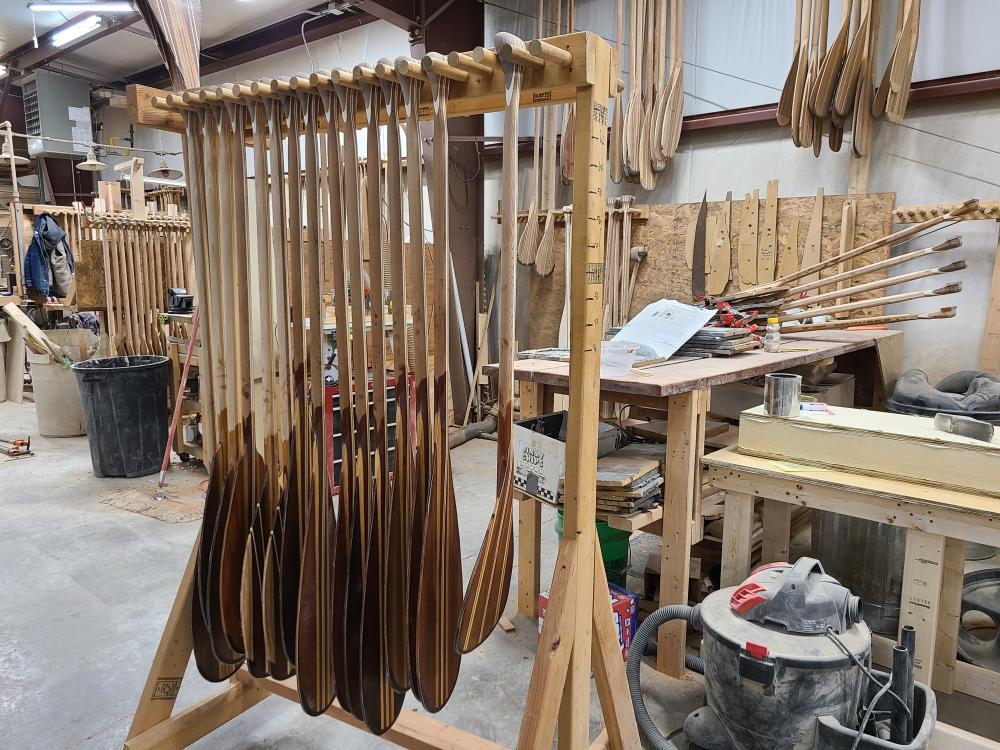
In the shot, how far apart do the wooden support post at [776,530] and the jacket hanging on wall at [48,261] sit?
734 centimetres

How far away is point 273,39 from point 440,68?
23.0 feet

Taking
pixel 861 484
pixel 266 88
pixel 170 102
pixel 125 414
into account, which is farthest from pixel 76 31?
pixel 861 484

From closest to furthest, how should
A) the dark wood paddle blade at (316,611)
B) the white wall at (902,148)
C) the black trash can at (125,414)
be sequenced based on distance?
the dark wood paddle blade at (316,611), the white wall at (902,148), the black trash can at (125,414)

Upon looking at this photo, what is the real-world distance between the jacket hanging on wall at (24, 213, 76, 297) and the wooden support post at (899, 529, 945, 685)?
7.79 metres

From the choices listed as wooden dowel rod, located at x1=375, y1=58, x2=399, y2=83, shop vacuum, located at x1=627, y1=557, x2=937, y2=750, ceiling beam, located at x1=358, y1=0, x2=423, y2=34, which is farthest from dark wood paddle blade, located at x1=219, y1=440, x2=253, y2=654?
ceiling beam, located at x1=358, y1=0, x2=423, y2=34

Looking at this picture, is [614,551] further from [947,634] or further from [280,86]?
[280,86]

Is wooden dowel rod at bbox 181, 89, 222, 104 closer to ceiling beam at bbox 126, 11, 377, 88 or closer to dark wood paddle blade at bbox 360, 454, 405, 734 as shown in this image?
dark wood paddle blade at bbox 360, 454, 405, 734

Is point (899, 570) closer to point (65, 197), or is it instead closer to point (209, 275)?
point (209, 275)

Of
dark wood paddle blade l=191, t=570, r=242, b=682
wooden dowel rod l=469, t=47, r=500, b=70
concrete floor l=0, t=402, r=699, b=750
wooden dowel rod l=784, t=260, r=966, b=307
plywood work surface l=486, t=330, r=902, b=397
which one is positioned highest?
wooden dowel rod l=469, t=47, r=500, b=70

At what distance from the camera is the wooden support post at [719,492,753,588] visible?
2.09 m

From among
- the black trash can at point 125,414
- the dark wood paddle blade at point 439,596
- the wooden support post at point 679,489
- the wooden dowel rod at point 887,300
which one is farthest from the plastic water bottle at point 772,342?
the black trash can at point 125,414

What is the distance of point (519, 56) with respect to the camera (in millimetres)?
1144

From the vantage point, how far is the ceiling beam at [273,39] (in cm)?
651

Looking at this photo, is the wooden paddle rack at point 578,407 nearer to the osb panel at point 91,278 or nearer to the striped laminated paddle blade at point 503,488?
the striped laminated paddle blade at point 503,488
